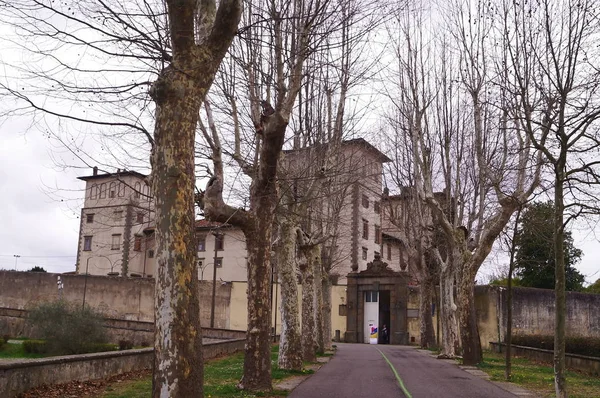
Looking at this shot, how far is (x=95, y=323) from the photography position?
2388 cm

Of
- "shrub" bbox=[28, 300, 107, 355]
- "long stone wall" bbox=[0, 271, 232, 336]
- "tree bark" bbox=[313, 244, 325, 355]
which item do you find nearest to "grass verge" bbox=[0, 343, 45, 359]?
"shrub" bbox=[28, 300, 107, 355]

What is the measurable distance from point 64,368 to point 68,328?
37.4ft

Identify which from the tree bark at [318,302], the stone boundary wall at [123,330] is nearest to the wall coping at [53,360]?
the tree bark at [318,302]

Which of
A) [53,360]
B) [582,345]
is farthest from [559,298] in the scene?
[582,345]

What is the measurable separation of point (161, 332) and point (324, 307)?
86.6ft

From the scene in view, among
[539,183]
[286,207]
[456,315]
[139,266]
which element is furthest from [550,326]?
[139,266]

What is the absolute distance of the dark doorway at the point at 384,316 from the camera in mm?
46281

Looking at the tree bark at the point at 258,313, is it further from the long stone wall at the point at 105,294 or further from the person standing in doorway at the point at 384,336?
the person standing in doorway at the point at 384,336

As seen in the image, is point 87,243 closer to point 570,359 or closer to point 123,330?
point 123,330

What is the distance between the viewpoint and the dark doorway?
4628cm

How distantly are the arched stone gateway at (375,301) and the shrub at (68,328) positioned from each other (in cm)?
2495

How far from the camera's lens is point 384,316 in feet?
158

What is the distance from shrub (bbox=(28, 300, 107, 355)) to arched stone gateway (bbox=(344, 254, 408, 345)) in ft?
81.8

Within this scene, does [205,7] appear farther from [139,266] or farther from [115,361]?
→ [139,266]
